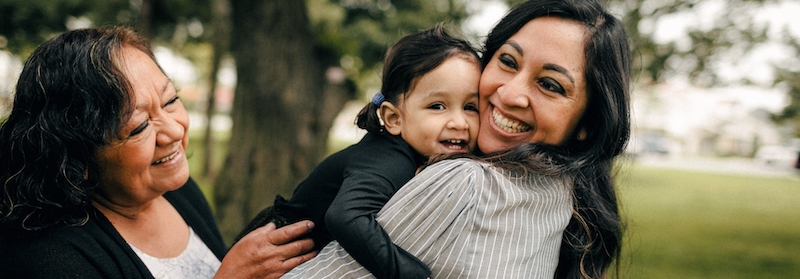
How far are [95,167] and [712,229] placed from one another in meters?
13.8

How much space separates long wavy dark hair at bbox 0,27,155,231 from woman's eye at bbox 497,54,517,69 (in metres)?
1.33

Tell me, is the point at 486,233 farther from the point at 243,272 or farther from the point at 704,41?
the point at 704,41

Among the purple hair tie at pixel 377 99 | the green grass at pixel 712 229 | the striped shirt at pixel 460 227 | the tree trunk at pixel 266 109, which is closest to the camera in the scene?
the striped shirt at pixel 460 227

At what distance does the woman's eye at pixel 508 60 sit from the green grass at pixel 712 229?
0.76 metres

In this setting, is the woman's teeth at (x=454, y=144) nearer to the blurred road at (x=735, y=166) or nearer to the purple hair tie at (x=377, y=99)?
the purple hair tie at (x=377, y=99)

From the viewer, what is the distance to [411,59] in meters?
2.31

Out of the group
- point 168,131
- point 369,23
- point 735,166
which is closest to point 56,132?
point 168,131

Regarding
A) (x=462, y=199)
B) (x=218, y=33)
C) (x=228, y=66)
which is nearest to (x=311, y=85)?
(x=462, y=199)

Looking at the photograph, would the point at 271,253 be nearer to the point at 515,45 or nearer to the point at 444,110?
the point at 444,110

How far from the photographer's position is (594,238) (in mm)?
2264

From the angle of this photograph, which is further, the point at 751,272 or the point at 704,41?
the point at 704,41

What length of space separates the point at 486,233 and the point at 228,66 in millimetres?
23403

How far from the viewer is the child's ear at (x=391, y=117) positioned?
2.28 meters

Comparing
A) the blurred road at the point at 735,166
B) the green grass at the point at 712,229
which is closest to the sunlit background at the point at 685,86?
the green grass at the point at 712,229
